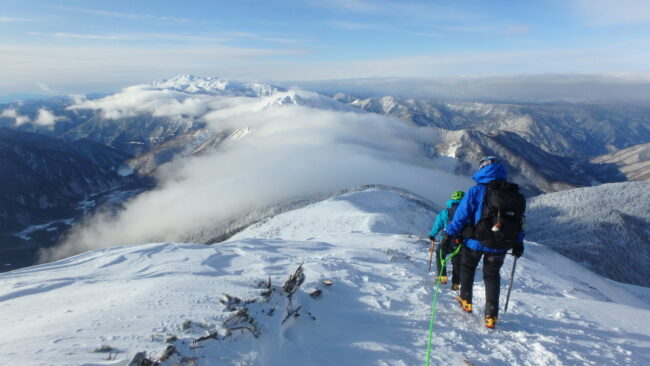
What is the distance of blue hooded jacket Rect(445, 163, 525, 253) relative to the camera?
A: 877 centimetres

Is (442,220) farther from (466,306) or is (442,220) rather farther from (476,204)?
(476,204)

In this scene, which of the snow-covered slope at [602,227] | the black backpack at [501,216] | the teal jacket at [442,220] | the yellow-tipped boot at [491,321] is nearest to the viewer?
the black backpack at [501,216]

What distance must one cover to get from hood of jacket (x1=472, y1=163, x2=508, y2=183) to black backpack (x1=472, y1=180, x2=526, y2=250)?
0.39 feet

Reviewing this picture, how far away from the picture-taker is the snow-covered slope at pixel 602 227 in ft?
325

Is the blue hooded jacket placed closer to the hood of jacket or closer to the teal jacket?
the hood of jacket

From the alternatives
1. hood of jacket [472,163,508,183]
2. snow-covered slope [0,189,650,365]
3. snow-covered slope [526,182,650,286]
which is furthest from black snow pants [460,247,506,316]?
snow-covered slope [526,182,650,286]

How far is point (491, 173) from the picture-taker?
8.75 meters

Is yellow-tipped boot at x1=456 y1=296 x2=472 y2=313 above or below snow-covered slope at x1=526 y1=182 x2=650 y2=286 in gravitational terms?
above

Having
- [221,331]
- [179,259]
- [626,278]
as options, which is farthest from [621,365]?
[626,278]

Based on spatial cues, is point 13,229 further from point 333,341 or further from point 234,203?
point 333,341

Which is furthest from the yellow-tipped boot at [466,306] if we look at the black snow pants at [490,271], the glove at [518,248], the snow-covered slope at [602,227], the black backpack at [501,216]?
the snow-covered slope at [602,227]

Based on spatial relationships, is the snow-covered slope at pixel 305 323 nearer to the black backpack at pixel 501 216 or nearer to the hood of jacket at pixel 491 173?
the black backpack at pixel 501 216

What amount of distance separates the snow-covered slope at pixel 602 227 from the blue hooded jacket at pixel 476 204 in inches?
4238

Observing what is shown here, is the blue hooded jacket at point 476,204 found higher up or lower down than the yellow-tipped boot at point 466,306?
higher up
